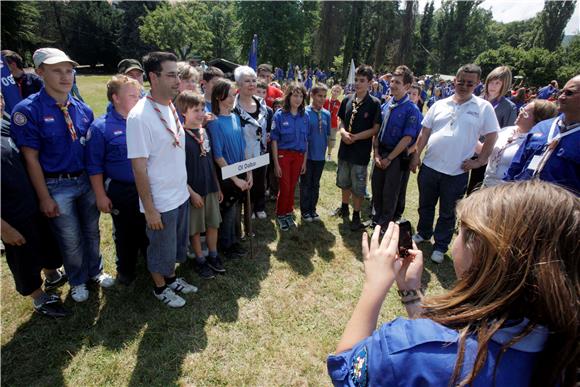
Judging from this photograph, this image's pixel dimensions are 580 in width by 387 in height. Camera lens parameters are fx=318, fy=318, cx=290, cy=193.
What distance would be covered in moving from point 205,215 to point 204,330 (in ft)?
4.02

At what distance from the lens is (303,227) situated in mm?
5078

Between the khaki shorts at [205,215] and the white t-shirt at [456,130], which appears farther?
the white t-shirt at [456,130]

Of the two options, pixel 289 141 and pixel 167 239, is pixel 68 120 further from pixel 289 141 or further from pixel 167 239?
pixel 289 141

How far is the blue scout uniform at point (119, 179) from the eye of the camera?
293cm

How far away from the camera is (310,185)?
16.9 ft

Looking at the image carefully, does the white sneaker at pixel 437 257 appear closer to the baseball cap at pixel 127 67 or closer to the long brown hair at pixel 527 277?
the long brown hair at pixel 527 277

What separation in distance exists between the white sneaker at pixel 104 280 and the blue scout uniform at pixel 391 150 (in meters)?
3.60

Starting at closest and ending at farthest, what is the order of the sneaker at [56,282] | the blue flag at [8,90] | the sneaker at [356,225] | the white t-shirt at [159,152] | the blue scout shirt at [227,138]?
the white t-shirt at [159,152], the sneaker at [56,282], the blue scout shirt at [227,138], the blue flag at [8,90], the sneaker at [356,225]

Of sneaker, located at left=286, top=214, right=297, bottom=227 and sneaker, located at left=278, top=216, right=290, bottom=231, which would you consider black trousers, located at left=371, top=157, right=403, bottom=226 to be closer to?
sneaker, located at left=286, top=214, right=297, bottom=227

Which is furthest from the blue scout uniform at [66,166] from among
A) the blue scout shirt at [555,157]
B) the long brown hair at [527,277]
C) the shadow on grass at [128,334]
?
the blue scout shirt at [555,157]

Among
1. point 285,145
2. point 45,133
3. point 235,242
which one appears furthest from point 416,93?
point 45,133

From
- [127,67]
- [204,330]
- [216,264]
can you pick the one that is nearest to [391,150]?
[216,264]

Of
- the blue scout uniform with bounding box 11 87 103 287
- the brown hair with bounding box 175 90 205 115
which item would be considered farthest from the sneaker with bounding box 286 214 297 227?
the blue scout uniform with bounding box 11 87 103 287

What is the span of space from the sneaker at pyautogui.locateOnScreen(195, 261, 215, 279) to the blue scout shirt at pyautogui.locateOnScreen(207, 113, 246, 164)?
1.26 metres
